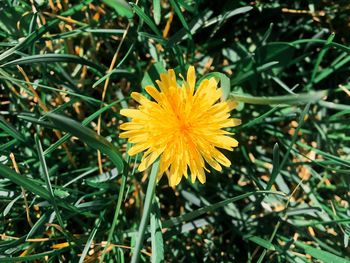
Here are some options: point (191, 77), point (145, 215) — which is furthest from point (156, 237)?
point (191, 77)

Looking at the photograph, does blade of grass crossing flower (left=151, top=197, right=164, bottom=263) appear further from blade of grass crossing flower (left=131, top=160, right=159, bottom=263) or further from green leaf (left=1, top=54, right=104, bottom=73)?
green leaf (left=1, top=54, right=104, bottom=73)

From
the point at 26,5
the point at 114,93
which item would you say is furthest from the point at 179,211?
the point at 26,5

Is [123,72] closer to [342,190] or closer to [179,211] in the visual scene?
[179,211]

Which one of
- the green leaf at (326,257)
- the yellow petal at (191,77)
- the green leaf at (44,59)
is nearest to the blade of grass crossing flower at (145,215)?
the yellow petal at (191,77)

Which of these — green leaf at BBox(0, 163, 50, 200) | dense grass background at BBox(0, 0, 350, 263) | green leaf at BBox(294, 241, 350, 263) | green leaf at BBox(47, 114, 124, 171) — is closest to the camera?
green leaf at BBox(47, 114, 124, 171)

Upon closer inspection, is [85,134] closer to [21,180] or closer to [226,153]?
[21,180]

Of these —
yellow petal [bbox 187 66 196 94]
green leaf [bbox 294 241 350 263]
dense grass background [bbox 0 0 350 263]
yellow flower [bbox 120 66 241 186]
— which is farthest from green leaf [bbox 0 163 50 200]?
green leaf [bbox 294 241 350 263]

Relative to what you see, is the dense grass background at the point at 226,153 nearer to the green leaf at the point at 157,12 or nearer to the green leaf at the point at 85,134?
the green leaf at the point at 157,12
